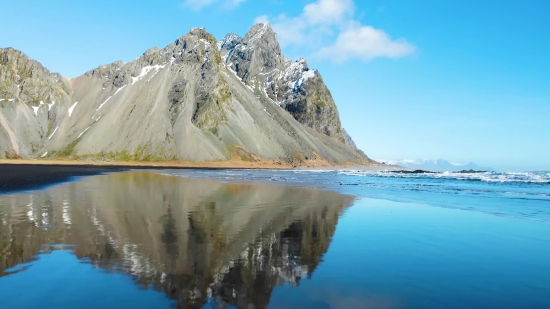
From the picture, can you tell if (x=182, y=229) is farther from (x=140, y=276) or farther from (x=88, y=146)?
(x=88, y=146)

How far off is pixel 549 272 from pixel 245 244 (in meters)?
8.83

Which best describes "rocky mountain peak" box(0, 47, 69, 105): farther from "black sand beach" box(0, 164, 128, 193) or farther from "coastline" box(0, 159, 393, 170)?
"black sand beach" box(0, 164, 128, 193)

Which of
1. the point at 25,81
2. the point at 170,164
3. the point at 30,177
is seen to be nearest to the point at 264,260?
the point at 30,177

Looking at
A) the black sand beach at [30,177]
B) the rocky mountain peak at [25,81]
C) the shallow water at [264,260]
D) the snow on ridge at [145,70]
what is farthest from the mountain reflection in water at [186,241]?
the rocky mountain peak at [25,81]

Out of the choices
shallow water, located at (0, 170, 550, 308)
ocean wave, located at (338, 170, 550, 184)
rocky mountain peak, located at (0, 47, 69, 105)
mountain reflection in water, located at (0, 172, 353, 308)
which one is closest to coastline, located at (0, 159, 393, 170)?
rocky mountain peak, located at (0, 47, 69, 105)

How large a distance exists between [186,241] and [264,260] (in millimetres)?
3462

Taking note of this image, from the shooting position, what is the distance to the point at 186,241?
1262cm

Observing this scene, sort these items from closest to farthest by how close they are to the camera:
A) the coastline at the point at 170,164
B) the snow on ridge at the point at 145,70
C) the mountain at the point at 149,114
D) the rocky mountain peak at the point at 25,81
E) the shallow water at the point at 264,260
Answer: the shallow water at the point at 264,260 → the coastline at the point at 170,164 → the mountain at the point at 149,114 → the rocky mountain peak at the point at 25,81 → the snow on ridge at the point at 145,70

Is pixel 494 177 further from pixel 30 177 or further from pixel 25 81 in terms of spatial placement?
pixel 25 81

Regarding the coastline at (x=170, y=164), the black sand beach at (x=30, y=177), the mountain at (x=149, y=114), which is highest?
the mountain at (x=149, y=114)

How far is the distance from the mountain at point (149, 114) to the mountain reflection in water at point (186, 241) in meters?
100

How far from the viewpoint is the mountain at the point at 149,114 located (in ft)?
398

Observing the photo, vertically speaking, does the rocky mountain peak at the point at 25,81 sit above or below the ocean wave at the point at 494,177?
above

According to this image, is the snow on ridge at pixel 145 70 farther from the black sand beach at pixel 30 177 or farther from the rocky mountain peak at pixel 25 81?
the black sand beach at pixel 30 177
